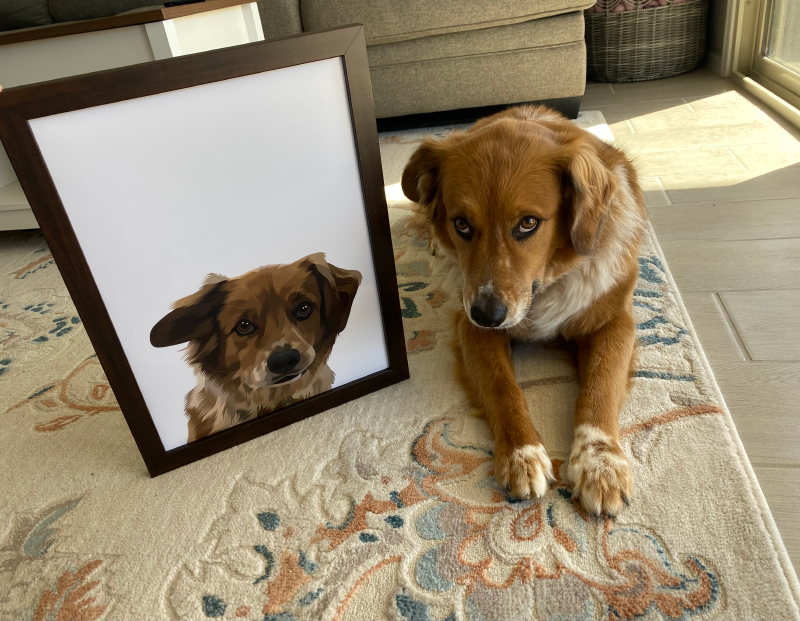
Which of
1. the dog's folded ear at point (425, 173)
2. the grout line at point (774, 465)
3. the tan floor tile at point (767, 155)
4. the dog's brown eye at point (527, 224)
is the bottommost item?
the tan floor tile at point (767, 155)

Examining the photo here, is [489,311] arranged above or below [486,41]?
below

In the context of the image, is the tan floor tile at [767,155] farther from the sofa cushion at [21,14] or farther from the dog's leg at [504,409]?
the sofa cushion at [21,14]

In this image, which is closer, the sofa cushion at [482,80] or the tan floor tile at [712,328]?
the tan floor tile at [712,328]

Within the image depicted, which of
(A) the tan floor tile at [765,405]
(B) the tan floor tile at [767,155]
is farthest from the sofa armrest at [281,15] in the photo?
(A) the tan floor tile at [765,405]

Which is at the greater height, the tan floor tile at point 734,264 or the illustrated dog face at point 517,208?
the illustrated dog face at point 517,208

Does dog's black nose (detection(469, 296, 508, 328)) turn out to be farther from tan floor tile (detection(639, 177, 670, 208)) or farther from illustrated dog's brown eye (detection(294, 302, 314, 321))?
tan floor tile (detection(639, 177, 670, 208))

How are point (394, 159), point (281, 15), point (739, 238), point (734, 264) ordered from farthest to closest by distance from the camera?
1. point (281, 15)
2. point (394, 159)
3. point (739, 238)
4. point (734, 264)

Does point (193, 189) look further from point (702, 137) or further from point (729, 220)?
point (702, 137)

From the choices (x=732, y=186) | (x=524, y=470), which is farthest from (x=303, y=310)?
(x=732, y=186)
